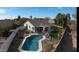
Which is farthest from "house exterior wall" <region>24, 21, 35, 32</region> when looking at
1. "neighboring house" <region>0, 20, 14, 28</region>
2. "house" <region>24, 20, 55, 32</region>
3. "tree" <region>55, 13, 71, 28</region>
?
"tree" <region>55, 13, 71, 28</region>

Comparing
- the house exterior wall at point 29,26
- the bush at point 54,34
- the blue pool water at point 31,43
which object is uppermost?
the house exterior wall at point 29,26

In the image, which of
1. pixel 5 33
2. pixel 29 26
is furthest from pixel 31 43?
pixel 5 33

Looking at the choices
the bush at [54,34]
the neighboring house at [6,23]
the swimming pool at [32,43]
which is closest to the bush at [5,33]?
the neighboring house at [6,23]

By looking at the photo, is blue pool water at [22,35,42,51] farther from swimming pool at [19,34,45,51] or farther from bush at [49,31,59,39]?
bush at [49,31,59,39]

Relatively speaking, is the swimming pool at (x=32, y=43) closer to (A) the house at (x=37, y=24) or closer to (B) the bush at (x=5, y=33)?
(A) the house at (x=37, y=24)

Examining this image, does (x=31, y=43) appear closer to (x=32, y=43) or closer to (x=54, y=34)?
(x=32, y=43)

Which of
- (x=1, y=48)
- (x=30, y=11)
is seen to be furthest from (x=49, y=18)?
(x=1, y=48)
